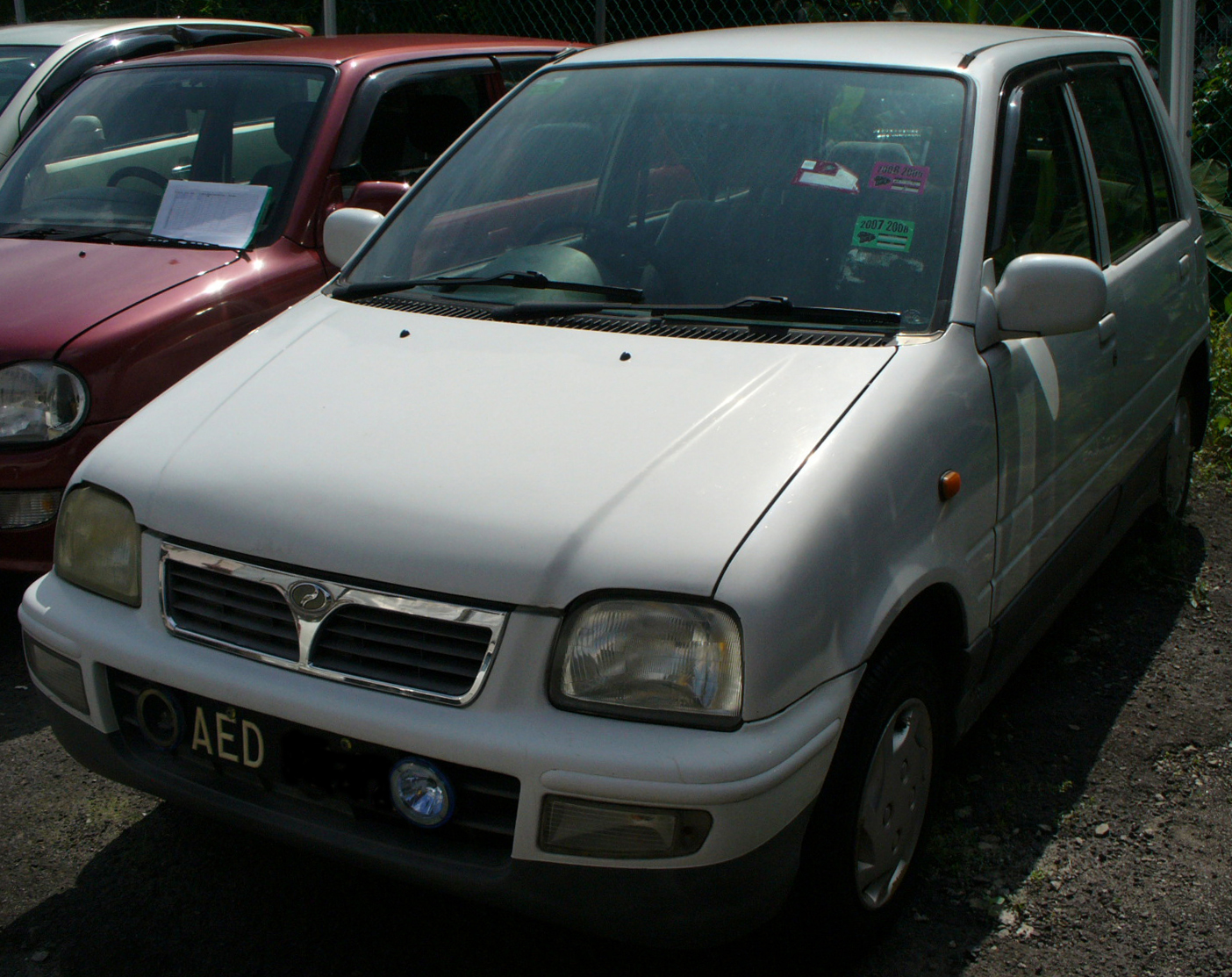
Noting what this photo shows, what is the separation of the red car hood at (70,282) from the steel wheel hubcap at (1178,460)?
323 centimetres

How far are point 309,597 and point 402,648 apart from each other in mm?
190

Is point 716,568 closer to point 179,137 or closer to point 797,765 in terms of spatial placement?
point 797,765

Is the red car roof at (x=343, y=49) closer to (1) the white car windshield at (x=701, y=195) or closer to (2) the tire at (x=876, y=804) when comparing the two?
(1) the white car windshield at (x=701, y=195)

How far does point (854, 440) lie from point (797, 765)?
1.90 ft

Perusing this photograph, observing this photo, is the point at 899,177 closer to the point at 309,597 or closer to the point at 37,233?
the point at 309,597

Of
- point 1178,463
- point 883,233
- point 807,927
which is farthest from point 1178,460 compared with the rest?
point 807,927

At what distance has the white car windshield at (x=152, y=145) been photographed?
4430 mm

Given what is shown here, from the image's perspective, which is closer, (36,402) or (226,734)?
(226,734)

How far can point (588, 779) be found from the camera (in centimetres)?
188

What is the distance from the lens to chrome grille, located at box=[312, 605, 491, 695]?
78.2 inches

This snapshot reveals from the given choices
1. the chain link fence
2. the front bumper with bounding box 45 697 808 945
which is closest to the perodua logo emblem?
the front bumper with bounding box 45 697 808 945

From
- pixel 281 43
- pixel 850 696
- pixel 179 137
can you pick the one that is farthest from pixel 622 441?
pixel 281 43

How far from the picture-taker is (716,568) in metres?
1.91

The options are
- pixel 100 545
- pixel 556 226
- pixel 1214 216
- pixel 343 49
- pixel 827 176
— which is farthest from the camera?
pixel 1214 216
